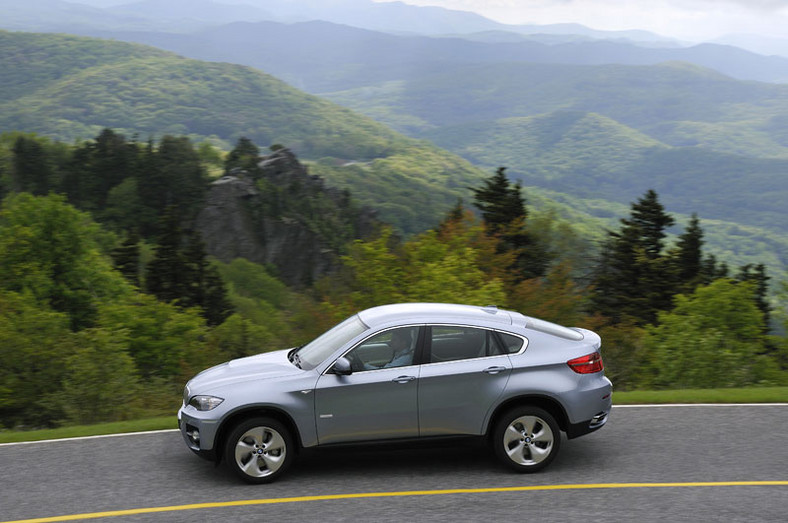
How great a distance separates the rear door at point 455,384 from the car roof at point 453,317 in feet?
0.66

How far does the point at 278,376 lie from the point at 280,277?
3495 inches

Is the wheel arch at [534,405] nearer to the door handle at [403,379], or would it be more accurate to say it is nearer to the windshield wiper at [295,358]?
the door handle at [403,379]

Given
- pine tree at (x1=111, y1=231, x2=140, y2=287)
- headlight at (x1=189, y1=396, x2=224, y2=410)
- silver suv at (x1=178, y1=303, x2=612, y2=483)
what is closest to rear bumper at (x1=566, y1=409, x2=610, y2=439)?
silver suv at (x1=178, y1=303, x2=612, y2=483)

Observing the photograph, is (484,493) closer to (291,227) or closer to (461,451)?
(461,451)

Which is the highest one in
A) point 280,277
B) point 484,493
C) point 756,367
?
point 484,493

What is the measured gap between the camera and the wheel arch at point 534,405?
26.7ft

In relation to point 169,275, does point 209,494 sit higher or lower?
higher

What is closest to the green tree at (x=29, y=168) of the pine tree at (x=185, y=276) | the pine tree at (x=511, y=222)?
the pine tree at (x=185, y=276)

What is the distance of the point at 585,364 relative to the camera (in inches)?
328

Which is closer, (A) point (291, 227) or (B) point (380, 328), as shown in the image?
(B) point (380, 328)

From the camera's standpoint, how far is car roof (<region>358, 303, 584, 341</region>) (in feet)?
27.3

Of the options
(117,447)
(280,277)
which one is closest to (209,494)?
(117,447)

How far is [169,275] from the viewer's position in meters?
63.0

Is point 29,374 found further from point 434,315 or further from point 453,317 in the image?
point 453,317
